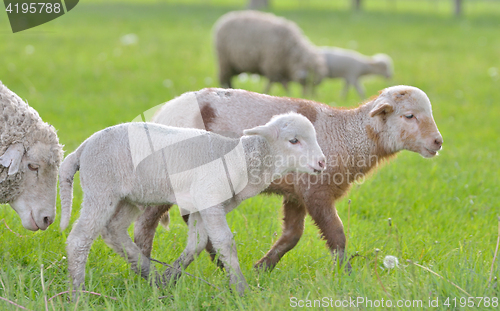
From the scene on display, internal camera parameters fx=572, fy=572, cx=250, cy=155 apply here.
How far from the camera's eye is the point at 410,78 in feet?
44.1

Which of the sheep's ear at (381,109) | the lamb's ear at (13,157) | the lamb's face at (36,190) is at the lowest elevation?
the lamb's face at (36,190)

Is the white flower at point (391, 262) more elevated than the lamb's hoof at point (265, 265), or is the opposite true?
the white flower at point (391, 262)

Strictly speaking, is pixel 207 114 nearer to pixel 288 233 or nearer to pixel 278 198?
pixel 288 233

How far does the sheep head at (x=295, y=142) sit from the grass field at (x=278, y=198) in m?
0.65

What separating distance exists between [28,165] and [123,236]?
0.80 metres

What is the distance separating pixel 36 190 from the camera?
12.0 ft

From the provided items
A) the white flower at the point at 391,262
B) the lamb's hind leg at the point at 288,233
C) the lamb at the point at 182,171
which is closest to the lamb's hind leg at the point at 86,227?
the lamb at the point at 182,171

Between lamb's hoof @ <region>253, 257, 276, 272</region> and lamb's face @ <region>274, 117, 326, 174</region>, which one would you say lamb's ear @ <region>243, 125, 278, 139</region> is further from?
lamb's hoof @ <region>253, 257, 276, 272</region>

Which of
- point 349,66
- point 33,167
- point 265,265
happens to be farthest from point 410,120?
point 349,66

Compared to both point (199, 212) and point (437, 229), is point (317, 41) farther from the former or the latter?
point (199, 212)

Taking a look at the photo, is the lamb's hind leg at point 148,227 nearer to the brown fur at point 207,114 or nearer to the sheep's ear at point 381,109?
the brown fur at point 207,114

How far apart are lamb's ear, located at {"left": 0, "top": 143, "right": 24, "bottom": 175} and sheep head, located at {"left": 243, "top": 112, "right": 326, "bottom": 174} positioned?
4.87 ft

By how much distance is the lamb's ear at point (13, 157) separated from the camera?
350cm

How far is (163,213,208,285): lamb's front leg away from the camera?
339 centimetres
